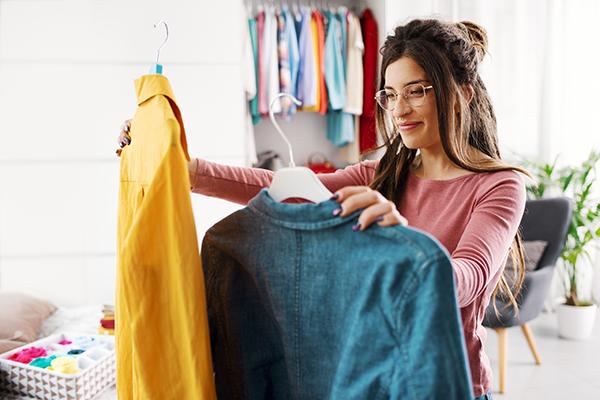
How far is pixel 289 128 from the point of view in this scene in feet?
12.1

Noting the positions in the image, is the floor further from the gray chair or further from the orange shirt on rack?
the orange shirt on rack

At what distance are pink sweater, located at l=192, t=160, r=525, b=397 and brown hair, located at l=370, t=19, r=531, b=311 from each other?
5 centimetres

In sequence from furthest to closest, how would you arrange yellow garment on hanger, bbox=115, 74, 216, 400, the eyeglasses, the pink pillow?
the pink pillow < the eyeglasses < yellow garment on hanger, bbox=115, 74, 216, 400

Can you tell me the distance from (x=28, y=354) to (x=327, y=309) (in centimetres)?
128

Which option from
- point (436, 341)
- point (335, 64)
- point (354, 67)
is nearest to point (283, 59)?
point (335, 64)

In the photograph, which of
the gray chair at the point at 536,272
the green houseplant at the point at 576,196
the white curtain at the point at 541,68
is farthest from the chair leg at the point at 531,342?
the white curtain at the point at 541,68

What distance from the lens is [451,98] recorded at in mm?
1033

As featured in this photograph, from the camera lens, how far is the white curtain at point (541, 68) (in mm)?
2846

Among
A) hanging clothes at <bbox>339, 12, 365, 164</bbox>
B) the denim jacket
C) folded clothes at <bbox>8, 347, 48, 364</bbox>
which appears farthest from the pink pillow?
hanging clothes at <bbox>339, 12, 365, 164</bbox>

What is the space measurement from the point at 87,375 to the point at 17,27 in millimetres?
2196

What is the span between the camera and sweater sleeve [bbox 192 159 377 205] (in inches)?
44.4

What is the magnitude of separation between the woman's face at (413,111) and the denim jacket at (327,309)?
54 centimetres

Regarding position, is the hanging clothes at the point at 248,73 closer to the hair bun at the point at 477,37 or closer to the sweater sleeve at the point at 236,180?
the sweater sleeve at the point at 236,180

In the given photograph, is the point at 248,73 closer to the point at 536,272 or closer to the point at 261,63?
the point at 261,63
